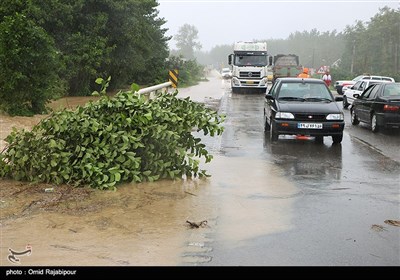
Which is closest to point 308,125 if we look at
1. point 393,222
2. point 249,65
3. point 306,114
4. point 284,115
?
point 306,114

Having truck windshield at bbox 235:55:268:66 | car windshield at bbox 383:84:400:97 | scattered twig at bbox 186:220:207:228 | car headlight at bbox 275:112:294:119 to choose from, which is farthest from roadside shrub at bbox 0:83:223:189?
truck windshield at bbox 235:55:268:66

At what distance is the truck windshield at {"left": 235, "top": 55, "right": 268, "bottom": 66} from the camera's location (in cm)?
3331

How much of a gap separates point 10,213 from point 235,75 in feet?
92.5

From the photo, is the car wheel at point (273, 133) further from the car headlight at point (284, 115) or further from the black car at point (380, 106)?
the black car at point (380, 106)

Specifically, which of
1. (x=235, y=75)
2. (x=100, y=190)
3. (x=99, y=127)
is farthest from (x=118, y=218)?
(x=235, y=75)

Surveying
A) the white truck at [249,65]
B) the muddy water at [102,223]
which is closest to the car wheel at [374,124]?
the muddy water at [102,223]

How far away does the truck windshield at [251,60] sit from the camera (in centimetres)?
3331

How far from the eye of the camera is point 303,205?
673 centimetres

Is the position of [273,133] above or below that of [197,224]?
above

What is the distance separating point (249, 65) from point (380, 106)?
19.6 meters

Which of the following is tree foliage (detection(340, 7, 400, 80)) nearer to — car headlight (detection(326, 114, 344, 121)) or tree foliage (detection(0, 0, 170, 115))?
tree foliage (detection(0, 0, 170, 115))

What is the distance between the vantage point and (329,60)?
356ft

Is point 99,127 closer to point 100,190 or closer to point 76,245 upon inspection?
point 100,190

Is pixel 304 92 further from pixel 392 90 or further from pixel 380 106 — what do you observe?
pixel 392 90
